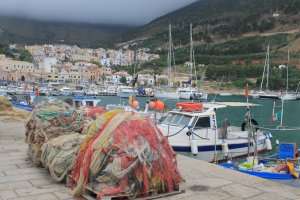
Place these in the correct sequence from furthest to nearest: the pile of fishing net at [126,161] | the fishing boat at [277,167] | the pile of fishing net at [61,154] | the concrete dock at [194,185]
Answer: the fishing boat at [277,167] < the pile of fishing net at [61,154] < the concrete dock at [194,185] < the pile of fishing net at [126,161]

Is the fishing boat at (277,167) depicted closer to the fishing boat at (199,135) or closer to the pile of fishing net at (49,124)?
the fishing boat at (199,135)

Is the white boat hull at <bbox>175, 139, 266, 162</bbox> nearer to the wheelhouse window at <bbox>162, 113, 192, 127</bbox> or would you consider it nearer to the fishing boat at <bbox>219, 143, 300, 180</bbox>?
the wheelhouse window at <bbox>162, 113, 192, 127</bbox>

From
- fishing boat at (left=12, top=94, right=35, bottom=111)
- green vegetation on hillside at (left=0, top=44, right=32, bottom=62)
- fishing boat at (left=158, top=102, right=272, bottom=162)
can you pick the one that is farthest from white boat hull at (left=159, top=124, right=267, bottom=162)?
green vegetation on hillside at (left=0, top=44, right=32, bottom=62)

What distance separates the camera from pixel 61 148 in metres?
6.52

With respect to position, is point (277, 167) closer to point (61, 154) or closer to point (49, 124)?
point (49, 124)

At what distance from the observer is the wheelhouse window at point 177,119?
1469 centimetres

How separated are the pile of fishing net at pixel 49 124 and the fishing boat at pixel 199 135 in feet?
22.4

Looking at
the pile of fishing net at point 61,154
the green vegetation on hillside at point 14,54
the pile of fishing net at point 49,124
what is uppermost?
the green vegetation on hillside at point 14,54

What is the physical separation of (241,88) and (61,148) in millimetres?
112288

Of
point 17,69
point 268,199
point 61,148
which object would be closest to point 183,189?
point 268,199

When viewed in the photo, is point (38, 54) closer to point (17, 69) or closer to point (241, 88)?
point (17, 69)

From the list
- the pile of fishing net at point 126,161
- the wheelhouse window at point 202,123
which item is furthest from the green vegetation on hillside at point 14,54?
the pile of fishing net at point 126,161

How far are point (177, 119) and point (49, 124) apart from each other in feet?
26.9

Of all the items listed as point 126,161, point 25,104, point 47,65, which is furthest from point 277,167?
point 47,65
